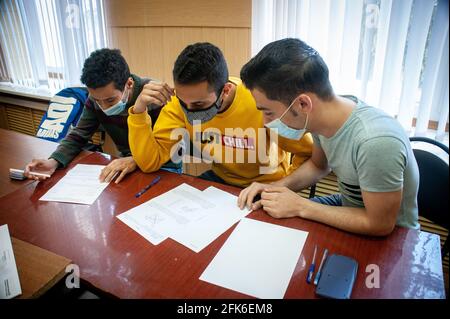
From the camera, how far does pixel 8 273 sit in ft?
2.51

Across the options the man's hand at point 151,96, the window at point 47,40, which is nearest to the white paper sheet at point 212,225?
the man's hand at point 151,96

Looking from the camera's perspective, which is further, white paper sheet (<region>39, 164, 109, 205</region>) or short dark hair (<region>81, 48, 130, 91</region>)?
short dark hair (<region>81, 48, 130, 91</region>)

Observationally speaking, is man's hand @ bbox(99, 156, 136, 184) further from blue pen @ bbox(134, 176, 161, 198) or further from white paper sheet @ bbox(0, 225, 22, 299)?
white paper sheet @ bbox(0, 225, 22, 299)

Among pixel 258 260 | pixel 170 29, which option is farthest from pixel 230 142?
pixel 170 29

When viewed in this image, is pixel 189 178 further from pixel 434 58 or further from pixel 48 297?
pixel 434 58

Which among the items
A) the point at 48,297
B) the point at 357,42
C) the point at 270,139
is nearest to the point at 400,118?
the point at 357,42

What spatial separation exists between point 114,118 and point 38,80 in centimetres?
202

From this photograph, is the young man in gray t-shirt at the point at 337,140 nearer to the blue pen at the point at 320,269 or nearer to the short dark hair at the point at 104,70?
the blue pen at the point at 320,269

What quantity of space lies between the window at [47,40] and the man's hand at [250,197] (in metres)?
2.17

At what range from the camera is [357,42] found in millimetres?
1718

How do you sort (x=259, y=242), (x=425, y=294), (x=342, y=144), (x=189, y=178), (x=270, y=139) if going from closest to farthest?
1. (x=425, y=294)
2. (x=259, y=242)
3. (x=342, y=144)
4. (x=189, y=178)
5. (x=270, y=139)

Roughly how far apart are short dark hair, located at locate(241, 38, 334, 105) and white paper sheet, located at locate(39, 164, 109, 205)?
0.77 m

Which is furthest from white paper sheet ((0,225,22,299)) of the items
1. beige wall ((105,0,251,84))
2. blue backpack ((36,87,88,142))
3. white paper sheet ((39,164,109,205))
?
beige wall ((105,0,251,84))

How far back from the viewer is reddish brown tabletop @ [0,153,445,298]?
741 mm
